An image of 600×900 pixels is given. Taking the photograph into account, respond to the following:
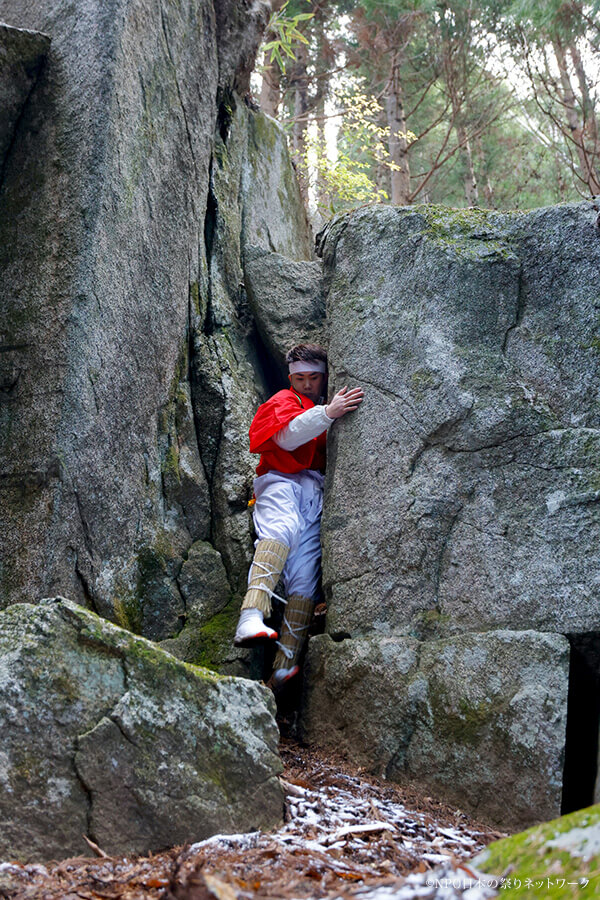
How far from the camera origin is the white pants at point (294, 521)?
4.67m

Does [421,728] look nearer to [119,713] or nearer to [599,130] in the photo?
[119,713]

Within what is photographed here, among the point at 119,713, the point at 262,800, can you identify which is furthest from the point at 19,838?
the point at 262,800

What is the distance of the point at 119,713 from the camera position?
286cm

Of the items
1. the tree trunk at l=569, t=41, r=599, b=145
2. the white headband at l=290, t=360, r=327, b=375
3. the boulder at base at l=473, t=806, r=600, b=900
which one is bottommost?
the boulder at base at l=473, t=806, r=600, b=900

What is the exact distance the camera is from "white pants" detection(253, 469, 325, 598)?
4.67m

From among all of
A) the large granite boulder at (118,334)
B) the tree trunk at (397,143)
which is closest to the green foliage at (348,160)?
the tree trunk at (397,143)

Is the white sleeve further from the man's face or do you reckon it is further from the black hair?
the black hair

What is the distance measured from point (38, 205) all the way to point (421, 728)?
3580 mm

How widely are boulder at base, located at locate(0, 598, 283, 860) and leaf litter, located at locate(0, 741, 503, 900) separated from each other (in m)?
0.10

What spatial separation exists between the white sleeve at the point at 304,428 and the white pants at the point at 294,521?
0.84 feet

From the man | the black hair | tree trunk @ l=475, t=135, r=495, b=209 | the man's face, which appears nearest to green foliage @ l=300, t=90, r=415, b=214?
tree trunk @ l=475, t=135, r=495, b=209

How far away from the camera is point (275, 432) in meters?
4.83

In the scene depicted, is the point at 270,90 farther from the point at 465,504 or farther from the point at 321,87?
the point at 465,504

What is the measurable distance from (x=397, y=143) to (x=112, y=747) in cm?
1050
